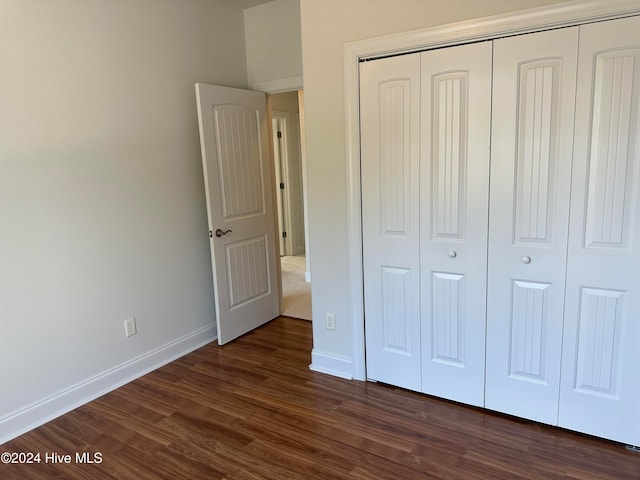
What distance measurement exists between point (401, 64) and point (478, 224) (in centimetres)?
96

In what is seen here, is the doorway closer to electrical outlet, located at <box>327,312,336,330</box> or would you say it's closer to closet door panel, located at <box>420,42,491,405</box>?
electrical outlet, located at <box>327,312,336,330</box>

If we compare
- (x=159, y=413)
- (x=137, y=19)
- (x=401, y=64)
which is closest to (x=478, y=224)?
(x=401, y=64)

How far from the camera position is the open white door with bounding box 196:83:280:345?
3.20m

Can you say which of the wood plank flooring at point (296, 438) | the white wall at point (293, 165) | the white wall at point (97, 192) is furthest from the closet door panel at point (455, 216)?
the white wall at point (293, 165)

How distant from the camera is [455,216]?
230 centimetres

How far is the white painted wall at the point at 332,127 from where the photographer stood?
2.31 metres

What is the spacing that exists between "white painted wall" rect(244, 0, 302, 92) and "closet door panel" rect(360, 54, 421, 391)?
1.22m

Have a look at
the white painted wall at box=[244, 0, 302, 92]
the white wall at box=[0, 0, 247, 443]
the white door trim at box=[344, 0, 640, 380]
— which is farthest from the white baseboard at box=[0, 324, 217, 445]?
the white painted wall at box=[244, 0, 302, 92]

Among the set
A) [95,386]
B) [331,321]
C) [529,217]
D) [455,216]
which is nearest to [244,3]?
[455,216]

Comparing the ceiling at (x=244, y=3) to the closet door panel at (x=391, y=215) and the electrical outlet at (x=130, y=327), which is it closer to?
the closet door panel at (x=391, y=215)

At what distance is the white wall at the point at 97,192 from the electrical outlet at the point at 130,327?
1.5 inches

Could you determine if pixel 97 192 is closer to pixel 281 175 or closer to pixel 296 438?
pixel 296 438

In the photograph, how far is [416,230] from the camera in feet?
7.95

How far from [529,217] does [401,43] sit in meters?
1.13
